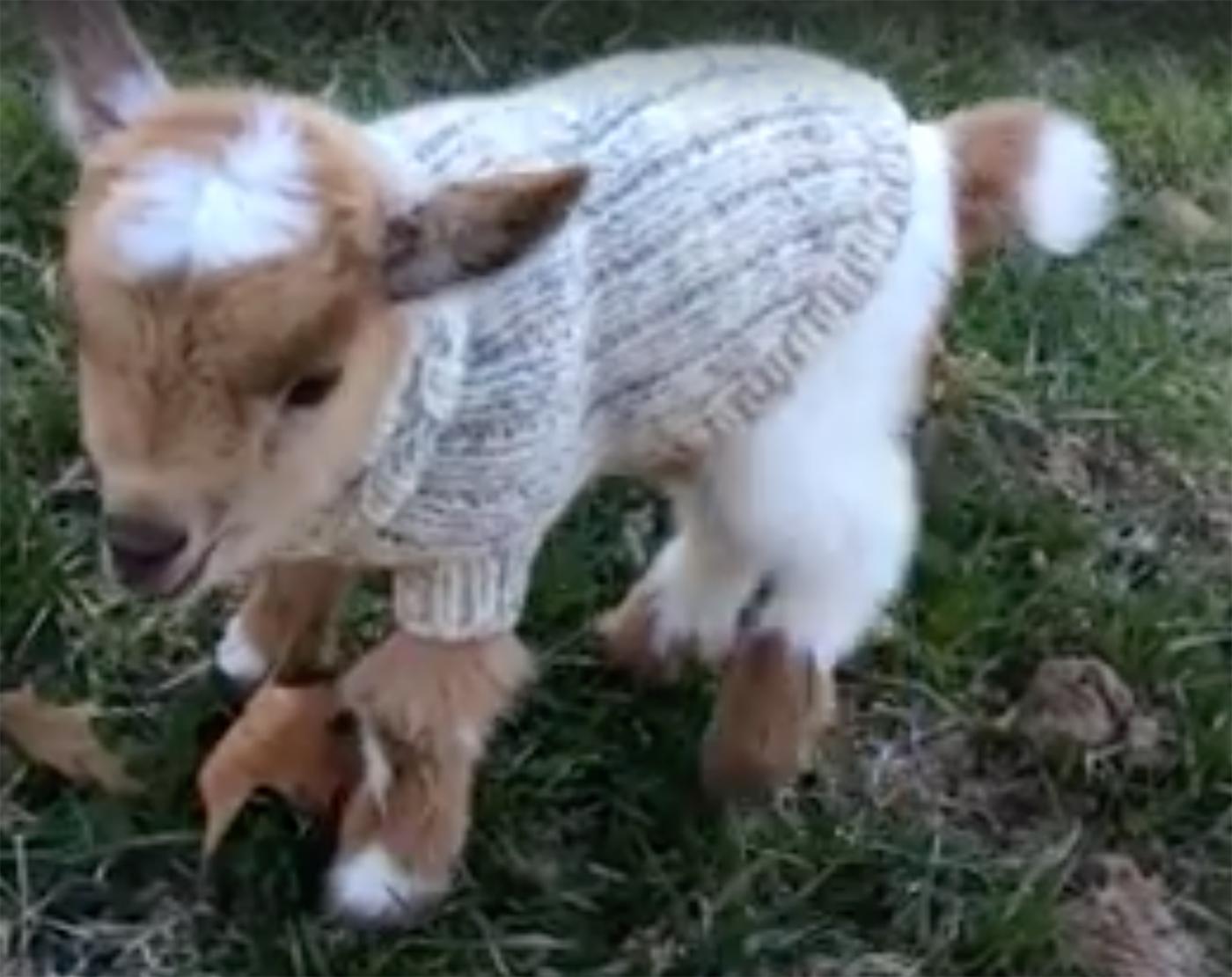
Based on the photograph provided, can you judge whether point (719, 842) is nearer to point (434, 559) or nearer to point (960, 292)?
point (434, 559)

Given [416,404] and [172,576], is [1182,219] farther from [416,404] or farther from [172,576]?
[172,576]

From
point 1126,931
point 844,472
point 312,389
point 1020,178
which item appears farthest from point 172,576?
point 1126,931

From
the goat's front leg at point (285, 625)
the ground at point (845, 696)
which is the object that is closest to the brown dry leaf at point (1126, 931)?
the ground at point (845, 696)

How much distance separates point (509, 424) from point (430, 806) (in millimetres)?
339

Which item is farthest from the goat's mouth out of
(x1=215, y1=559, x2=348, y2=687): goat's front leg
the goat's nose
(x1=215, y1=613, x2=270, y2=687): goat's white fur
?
(x1=215, y1=613, x2=270, y2=687): goat's white fur

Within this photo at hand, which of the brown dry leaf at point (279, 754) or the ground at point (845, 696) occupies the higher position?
the brown dry leaf at point (279, 754)

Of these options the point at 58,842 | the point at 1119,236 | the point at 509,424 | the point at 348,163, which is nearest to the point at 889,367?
the point at 509,424

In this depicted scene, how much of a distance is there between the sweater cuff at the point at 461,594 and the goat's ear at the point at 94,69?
36 cm

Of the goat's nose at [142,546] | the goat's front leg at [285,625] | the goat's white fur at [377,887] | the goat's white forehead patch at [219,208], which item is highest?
the goat's white forehead patch at [219,208]

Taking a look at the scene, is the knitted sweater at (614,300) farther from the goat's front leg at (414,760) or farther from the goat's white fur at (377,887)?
the goat's white fur at (377,887)

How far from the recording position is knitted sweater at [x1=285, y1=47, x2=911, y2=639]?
87.0 inches

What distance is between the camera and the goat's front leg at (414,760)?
236 centimetres

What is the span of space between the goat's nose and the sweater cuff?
26cm

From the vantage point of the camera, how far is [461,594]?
7.59 ft
